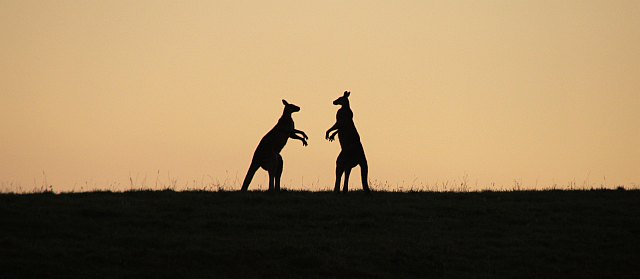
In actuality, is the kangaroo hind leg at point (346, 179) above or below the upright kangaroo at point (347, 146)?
below

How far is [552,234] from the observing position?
23.8 meters

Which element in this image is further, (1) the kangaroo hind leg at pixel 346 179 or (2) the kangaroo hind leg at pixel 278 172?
(2) the kangaroo hind leg at pixel 278 172

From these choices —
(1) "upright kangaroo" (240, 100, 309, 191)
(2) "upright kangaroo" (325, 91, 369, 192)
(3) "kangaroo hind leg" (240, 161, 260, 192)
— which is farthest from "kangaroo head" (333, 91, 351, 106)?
(3) "kangaroo hind leg" (240, 161, 260, 192)

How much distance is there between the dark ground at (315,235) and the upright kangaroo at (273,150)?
6.12 ft

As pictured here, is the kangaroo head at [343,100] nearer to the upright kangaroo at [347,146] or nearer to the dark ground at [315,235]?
the upright kangaroo at [347,146]

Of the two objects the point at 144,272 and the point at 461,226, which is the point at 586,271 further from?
the point at 144,272

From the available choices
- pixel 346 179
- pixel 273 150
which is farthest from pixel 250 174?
pixel 346 179

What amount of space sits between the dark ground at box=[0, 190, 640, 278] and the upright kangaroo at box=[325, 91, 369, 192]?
1.18m

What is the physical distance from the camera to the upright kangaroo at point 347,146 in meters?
29.6

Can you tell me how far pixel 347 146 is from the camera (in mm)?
29891

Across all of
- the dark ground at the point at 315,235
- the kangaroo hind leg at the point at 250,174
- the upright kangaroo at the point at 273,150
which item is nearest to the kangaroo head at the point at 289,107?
the upright kangaroo at the point at 273,150

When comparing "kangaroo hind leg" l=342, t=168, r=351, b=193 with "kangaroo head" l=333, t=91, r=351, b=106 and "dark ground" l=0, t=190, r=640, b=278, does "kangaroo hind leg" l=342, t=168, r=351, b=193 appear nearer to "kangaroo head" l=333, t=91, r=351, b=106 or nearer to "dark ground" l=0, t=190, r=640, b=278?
"dark ground" l=0, t=190, r=640, b=278

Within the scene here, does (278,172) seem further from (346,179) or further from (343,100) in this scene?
(343,100)

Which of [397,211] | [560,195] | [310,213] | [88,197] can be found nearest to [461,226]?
[397,211]
